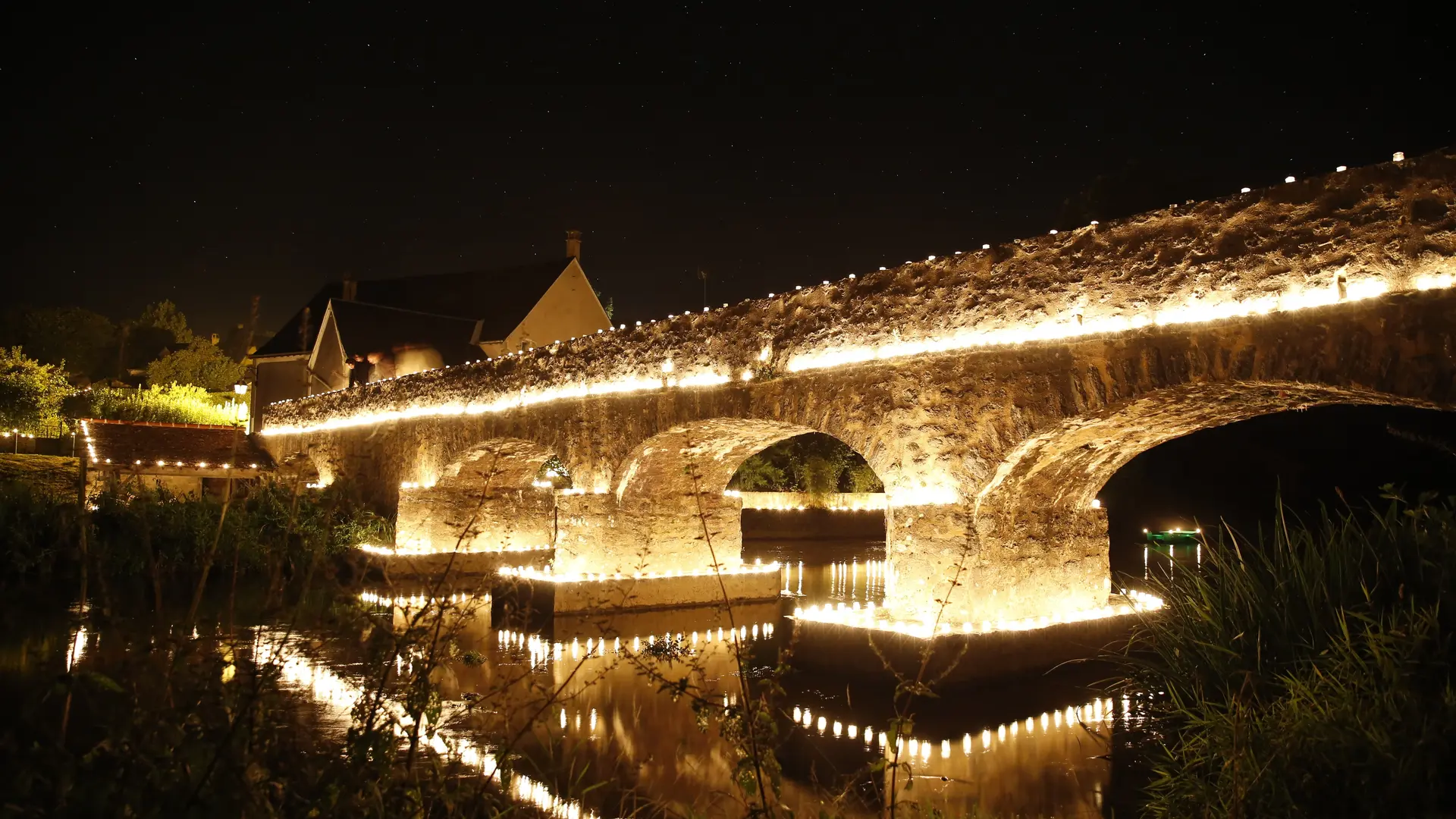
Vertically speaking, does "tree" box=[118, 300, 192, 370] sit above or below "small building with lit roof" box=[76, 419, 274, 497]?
above

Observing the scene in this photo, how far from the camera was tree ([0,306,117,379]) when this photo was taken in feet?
147

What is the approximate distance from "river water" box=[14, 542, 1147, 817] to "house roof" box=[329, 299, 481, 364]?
59.3 ft

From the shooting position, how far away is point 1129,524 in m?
26.7

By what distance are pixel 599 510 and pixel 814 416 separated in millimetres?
4062

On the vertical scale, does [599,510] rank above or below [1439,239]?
below

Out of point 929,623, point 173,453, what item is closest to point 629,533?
point 929,623

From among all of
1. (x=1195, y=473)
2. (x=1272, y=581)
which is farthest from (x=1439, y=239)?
(x=1195, y=473)

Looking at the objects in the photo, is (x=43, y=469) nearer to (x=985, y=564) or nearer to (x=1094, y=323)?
(x=985, y=564)

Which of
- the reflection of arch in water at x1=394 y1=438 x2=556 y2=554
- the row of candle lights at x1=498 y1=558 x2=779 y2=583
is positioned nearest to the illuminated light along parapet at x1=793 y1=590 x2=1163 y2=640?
the row of candle lights at x1=498 y1=558 x2=779 y2=583

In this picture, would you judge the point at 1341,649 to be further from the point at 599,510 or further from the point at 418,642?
the point at 599,510

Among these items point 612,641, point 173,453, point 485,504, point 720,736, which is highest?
point 173,453

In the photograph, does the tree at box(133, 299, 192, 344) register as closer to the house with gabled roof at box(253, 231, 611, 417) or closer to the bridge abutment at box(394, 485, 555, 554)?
the house with gabled roof at box(253, 231, 611, 417)

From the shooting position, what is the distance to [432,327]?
28.0 m

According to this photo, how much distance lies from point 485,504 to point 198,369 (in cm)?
3467
